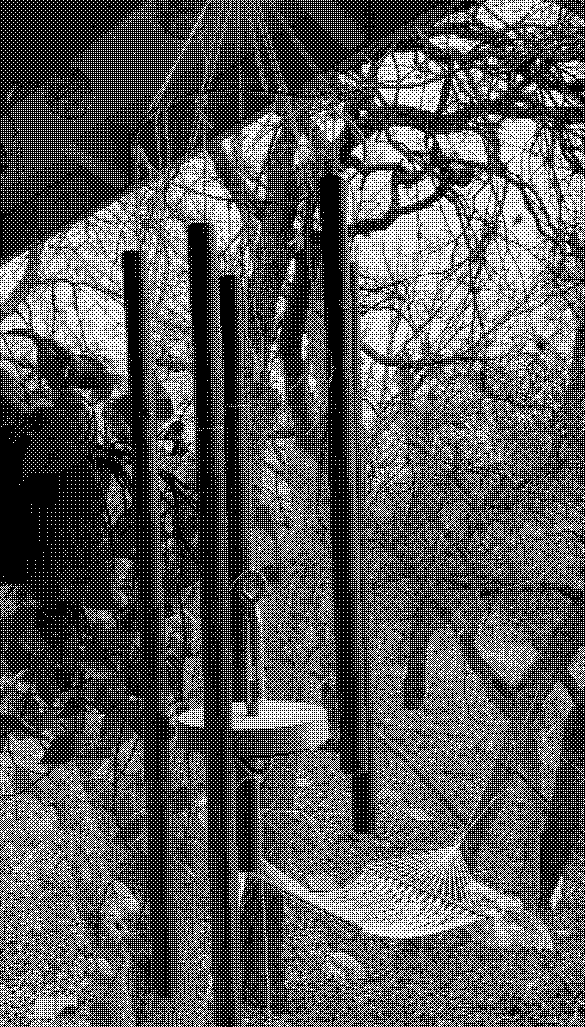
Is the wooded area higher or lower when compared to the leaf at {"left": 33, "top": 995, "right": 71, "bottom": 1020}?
higher

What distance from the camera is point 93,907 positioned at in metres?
0.71

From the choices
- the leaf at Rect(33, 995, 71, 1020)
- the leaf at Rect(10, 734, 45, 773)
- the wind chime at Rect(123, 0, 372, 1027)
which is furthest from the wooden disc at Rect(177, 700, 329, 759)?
the leaf at Rect(33, 995, 71, 1020)

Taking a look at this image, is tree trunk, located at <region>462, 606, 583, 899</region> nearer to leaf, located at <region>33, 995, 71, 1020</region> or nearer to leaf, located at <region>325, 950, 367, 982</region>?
leaf, located at <region>325, 950, 367, 982</region>

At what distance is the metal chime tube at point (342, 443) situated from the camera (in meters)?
0.67

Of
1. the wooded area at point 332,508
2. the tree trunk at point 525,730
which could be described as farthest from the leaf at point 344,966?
the tree trunk at point 525,730

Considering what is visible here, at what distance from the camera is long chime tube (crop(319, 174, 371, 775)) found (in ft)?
2.21

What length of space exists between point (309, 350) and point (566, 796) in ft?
1.19

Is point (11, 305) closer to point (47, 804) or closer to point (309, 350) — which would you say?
point (309, 350)

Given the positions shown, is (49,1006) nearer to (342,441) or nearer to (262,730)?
(262,730)

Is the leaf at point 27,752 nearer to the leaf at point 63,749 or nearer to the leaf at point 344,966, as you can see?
the leaf at point 63,749

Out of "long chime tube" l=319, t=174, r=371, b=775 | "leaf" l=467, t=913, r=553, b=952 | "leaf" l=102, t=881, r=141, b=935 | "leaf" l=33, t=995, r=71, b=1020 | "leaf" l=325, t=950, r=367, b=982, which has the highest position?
"long chime tube" l=319, t=174, r=371, b=775

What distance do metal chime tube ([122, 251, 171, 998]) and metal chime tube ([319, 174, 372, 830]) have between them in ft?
0.41

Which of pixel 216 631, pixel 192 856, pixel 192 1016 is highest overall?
pixel 216 631

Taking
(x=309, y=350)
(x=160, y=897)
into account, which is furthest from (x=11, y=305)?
(x=160, y=897)
